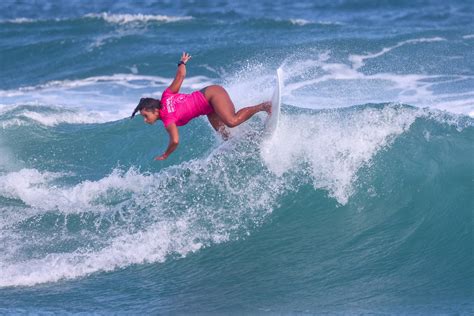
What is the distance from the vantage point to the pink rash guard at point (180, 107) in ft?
26.9

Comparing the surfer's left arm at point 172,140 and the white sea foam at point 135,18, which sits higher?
the white sea foam at point 135,18

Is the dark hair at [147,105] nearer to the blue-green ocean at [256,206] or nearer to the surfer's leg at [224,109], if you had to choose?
the surfer's leg at [224,109]

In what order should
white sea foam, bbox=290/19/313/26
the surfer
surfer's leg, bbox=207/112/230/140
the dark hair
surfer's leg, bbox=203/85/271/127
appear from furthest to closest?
white sea foam, bbox=290/19/313/26 < surfer's leg, bbox=207/112/230/140 < surfer's leg, bbox=203/85/271/127 < the surfer < the dark hair

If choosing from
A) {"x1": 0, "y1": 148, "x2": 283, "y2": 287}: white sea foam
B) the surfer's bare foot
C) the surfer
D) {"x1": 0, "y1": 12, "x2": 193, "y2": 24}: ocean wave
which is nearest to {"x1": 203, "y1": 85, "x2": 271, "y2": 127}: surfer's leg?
the surfer

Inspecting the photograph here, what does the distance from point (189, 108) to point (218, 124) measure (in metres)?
0.67

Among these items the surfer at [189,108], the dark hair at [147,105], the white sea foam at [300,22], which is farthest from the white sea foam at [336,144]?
the white sea foam at [300,22]

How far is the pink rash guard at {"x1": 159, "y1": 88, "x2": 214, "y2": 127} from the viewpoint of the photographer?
8.20 metres

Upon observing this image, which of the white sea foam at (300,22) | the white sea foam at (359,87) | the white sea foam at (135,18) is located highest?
the white sea foam at (135,18)

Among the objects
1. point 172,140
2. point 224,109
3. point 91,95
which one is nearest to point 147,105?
point 172,140

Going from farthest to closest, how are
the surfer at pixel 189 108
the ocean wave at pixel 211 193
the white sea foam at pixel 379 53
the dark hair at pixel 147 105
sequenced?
1. the white sea foam at pixel 379 53
2. the ocean wave at pixel 211 193
3. the surfer at pixel 189 108
4. the dark hair at pixel 147 105

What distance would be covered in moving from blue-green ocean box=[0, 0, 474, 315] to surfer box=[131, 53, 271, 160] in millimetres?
561

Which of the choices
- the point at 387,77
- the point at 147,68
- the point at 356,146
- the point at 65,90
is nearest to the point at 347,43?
the point at 387,77

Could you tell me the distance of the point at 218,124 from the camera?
9.04 m

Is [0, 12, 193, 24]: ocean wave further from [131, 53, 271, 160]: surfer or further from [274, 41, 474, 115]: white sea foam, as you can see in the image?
[131, 53, 271, 160]: surfer
